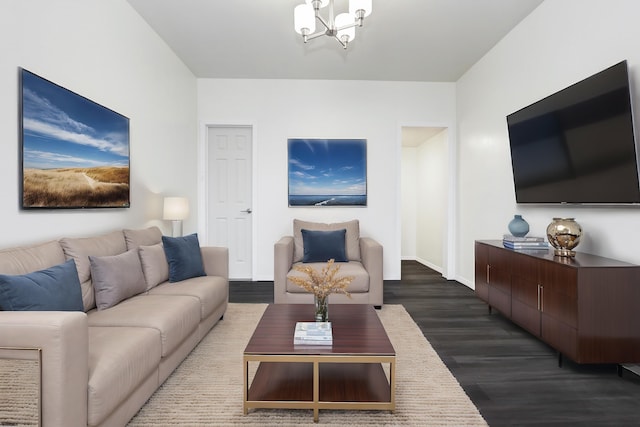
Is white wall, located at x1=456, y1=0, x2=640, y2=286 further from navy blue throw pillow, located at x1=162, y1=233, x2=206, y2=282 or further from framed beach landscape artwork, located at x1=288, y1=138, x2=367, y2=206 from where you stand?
navy blue throw pillow, located at x1=162, y1=233, x2=206, y2=282

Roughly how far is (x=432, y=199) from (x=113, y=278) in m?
4.83

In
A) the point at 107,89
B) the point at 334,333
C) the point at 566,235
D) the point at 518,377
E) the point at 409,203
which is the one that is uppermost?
the point at 107,89

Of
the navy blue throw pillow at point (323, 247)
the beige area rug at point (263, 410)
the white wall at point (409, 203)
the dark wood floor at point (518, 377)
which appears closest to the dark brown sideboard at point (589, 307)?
the dark wood floor at point (518, 377)

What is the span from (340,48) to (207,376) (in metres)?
3.44

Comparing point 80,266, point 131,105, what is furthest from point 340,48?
point 80,266

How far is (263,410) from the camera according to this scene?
176 centimetres

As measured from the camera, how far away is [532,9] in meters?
3.03

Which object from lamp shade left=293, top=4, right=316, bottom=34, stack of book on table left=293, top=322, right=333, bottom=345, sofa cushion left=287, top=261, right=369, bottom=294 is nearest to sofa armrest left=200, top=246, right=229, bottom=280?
sofa cushion left=287, top=261, right=369, bottom=294

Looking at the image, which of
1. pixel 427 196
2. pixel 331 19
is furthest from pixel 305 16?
pixel 427 196

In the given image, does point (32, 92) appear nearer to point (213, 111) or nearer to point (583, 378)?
point (213, 111)

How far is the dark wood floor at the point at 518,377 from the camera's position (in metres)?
1.75

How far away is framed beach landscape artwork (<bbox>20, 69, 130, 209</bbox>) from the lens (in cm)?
199

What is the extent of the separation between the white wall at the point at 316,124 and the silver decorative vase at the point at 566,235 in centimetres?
241

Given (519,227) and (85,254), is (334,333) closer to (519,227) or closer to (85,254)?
(85,254)
